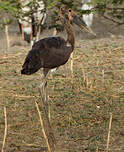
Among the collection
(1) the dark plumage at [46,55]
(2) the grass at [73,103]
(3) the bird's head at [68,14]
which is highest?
(3) the bird's head at [68,14]

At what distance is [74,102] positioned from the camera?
5824mm

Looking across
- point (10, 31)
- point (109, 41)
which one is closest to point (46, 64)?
point (109, 41)

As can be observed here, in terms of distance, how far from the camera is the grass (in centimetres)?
461

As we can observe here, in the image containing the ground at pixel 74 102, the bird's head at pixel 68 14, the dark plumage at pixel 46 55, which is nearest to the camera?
the ground at pixel 74 102

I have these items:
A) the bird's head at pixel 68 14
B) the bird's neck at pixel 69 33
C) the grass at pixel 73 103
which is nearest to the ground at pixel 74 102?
the grass at pixel 73 103

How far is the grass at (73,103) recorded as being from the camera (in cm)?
461

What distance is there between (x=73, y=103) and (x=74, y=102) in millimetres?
43

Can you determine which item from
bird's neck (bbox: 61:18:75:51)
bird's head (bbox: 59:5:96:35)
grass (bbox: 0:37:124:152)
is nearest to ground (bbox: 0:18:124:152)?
grass (bbox: 0:37:124:152)

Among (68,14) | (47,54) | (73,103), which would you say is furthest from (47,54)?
(73,103)

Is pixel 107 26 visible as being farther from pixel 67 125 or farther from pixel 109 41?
pixel 67 125

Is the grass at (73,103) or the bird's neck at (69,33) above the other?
the bird's neck at (69,33)

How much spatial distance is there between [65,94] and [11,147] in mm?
1813

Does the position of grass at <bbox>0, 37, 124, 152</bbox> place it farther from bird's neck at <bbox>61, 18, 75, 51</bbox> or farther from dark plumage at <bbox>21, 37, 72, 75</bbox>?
bird's neck at <bbox>61, 18, 75, 51</bbox>

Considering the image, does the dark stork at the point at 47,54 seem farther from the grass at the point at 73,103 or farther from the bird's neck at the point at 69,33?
the grass at the point at 73,103
